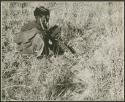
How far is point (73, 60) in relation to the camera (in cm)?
313

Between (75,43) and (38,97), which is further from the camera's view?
(75,43)

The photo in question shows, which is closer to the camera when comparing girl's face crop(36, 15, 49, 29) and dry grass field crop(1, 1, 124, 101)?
dry grass field crop(1, 1, 124, 101)

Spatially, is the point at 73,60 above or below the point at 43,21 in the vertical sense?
below

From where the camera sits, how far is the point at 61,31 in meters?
3.24

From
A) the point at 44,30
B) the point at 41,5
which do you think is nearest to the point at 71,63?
the point at 44,30

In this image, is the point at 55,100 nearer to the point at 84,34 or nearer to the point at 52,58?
the point at 52,58

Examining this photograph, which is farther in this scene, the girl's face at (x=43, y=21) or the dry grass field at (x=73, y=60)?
the girl's face at (x=43, y=21)

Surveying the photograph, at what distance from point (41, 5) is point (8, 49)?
0.51m

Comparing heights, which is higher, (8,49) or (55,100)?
(8,49)

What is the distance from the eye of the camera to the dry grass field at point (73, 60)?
2.96m

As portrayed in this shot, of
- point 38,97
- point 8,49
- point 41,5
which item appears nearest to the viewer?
point 38,97

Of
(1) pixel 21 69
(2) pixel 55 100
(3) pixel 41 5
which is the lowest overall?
(2) pixel 55 100

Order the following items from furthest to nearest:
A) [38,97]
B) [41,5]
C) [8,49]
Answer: [41,5] < [8,49] < [38,97]

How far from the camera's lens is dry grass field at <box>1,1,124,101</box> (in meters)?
2.96
